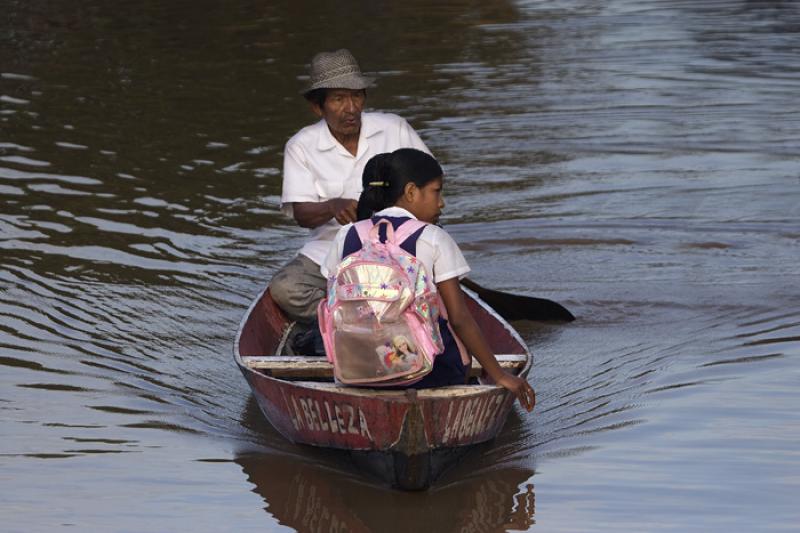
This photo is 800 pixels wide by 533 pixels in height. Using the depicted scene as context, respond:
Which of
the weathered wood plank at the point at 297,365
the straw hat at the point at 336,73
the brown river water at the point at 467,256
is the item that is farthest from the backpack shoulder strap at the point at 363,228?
the straw hat at the point at 336,73

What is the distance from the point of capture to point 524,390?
18.5 feet

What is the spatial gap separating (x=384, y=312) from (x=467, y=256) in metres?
4.31

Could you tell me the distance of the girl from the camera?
542 centimetres

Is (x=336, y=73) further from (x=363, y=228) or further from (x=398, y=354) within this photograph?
(x=398, y=354)

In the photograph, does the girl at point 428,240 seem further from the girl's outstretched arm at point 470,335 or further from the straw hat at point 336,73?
the straw hat at point 336,73

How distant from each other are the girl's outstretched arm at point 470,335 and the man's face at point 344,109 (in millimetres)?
1603

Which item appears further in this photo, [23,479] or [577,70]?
[577,70]

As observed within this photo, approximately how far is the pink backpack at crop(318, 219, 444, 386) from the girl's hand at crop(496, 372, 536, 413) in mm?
287

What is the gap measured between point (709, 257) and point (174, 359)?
3.55 metres

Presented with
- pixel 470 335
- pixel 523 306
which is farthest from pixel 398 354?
pixel 523 306

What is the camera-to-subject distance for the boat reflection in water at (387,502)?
17.9 ft

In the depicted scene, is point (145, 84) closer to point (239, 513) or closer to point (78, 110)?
point (78, 110)

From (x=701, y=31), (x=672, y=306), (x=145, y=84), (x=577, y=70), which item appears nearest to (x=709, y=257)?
(x=672, y=306)

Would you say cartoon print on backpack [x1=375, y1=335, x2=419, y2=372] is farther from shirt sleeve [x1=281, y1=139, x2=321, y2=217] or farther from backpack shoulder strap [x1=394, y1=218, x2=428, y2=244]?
shirt sleeve [x1=281, y1=139, x2=321, y2=217]
